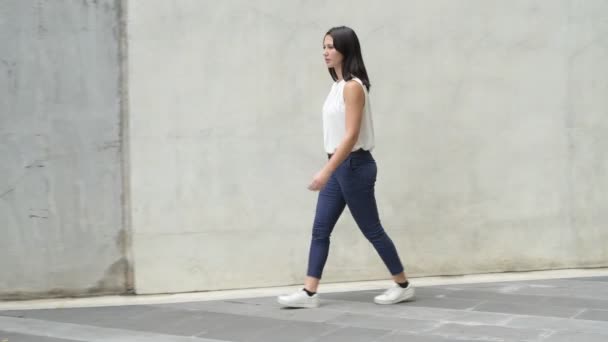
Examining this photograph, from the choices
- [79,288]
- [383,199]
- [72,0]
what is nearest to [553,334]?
[383,199]

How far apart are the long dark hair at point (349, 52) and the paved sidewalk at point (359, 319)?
4.66 feet

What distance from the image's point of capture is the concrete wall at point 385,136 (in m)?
6.16

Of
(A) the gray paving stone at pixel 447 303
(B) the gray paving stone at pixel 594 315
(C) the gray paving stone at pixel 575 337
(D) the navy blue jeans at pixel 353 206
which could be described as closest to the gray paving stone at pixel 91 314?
(D) the navy blue jeans at pixel 353 206

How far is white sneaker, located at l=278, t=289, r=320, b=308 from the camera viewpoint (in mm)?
5512

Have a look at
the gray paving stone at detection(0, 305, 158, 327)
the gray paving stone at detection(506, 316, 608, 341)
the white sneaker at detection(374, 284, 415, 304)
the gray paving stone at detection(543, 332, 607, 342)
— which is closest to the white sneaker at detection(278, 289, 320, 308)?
the white sneaker at detection(374, 284, 415, 304)

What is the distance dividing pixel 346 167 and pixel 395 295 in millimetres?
886

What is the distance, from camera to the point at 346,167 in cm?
543

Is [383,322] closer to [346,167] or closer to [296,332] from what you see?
[296,332]

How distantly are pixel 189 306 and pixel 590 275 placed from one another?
9.53 ft

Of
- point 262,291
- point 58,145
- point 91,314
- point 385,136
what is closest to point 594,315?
point 385,136

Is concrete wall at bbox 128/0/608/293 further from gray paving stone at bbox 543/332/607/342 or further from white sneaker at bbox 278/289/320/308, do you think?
gray paving stone at bbox 543/332/607/342

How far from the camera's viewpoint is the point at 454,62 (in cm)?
646

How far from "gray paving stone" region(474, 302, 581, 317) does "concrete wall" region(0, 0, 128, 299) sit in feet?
8.51

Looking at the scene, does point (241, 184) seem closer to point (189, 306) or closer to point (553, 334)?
point (189, 306)
